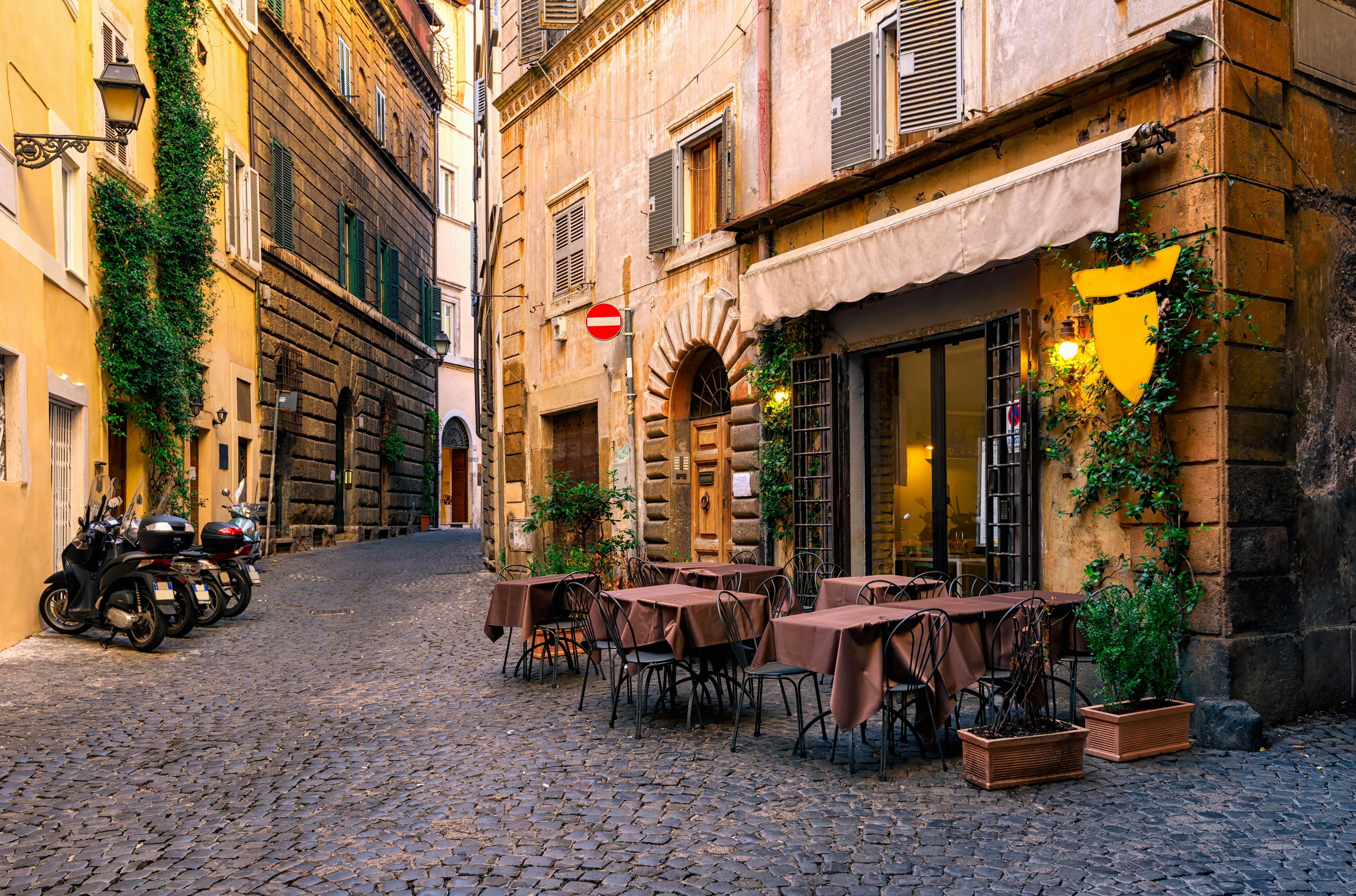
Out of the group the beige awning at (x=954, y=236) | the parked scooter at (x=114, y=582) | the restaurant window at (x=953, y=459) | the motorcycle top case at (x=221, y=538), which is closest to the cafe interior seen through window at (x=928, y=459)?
the restaurant window at (x=953, y=459)

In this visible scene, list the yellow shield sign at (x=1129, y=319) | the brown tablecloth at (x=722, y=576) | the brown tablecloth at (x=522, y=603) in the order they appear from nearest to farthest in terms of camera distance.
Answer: the yellow shield sign at (x=1129, y=319) < the brown tablecloth at (x=522, y=603) < the brown tablecloth at (x=722, y=576)

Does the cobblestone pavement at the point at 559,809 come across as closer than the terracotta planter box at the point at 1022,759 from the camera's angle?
Yes

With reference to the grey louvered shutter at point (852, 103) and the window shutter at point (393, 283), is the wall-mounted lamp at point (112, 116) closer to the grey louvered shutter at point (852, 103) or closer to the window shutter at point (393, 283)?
the grey louvered shutter at point (852, 103)

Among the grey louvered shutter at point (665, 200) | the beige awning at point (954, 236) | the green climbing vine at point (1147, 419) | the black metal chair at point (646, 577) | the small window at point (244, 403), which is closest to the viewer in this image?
the green climbing vine at point (1147, 419)

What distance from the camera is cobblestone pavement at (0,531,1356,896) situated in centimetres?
389

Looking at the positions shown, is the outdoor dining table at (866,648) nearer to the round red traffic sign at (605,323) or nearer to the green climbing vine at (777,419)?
the green climbing vine at (777,419)

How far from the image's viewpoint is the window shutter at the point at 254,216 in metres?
18.3

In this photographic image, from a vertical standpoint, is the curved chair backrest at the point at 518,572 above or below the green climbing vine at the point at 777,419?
below

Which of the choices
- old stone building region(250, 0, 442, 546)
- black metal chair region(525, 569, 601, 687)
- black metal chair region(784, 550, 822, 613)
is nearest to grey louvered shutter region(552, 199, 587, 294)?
black metal chair region(784, 550, 822, 613)

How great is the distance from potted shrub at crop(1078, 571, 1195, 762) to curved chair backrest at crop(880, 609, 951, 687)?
90 cm

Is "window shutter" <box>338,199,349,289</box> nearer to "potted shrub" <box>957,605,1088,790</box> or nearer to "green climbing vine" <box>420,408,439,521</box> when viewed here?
"green climbing vine" <box>420,408,439,521</box>

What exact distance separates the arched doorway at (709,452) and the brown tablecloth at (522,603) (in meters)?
3.73

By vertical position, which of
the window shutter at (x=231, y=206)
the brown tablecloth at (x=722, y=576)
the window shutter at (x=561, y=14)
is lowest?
the brown tablecloth at (x=722, y=576)

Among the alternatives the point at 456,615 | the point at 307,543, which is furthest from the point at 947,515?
the point at 307,543
